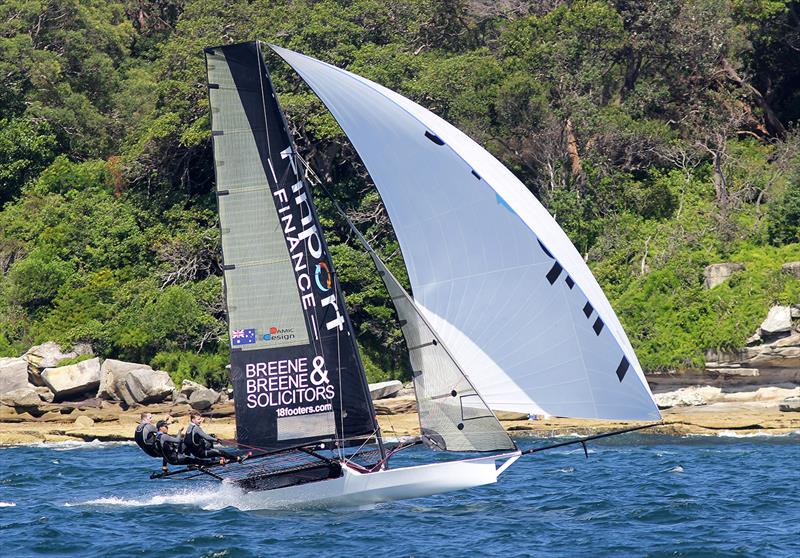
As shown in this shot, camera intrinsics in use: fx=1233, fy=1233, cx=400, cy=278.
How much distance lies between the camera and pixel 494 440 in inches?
609

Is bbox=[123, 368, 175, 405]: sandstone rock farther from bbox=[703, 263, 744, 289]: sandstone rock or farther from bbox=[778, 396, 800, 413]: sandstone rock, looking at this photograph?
bbox=[778, 396, 800, 413]: sandstone rock

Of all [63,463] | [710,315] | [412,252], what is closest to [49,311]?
[63,463]

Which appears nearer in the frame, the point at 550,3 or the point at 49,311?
the point at 49,311

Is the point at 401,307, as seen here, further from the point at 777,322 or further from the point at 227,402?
the point at 777,322

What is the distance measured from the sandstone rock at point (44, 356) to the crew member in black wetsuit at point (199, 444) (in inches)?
593

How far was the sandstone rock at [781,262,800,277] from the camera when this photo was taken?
28578 mm

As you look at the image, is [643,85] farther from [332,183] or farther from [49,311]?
[49,311]

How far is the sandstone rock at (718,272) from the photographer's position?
1172 inches

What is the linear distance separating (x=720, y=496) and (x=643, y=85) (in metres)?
20.1

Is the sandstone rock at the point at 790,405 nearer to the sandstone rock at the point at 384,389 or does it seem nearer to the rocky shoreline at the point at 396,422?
the rocky shoreline at the point at 396,422

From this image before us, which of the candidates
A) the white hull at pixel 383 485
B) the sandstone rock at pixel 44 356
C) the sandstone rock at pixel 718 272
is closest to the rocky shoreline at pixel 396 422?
the sandstone rock at pixel 44 356

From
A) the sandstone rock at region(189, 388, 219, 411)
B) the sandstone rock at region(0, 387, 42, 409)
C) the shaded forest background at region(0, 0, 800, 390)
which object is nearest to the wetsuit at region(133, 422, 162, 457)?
the sandstone rock at region(189, 388, 219, 411)

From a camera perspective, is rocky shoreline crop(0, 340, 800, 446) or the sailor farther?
rocky shoreline crop(0, 340, 800, 446)

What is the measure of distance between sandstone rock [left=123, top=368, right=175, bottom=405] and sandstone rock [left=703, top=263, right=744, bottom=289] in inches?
516
